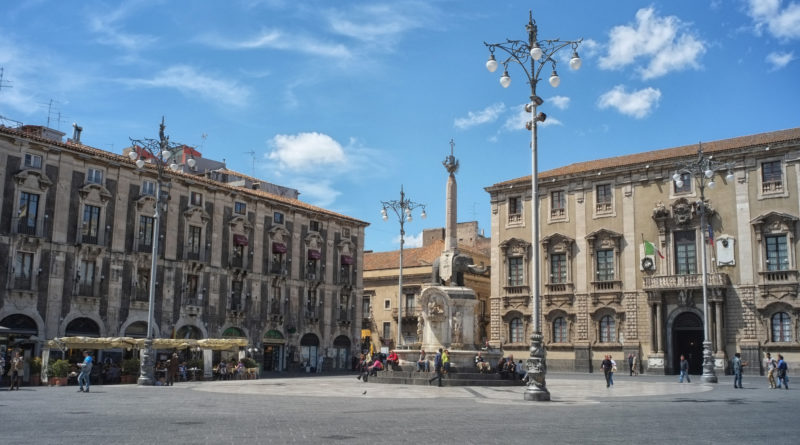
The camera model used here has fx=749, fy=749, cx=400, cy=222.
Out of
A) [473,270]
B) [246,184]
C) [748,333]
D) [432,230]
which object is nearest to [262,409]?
[473,270]

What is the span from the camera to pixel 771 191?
4519 cm

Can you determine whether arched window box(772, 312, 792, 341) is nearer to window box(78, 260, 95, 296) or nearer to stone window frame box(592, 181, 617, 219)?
stone window frame box(592, 181, 617, 219)

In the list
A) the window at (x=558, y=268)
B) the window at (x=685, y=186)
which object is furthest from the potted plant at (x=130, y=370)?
the window at (x=685, y=186)


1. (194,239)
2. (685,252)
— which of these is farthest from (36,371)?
(685,252)

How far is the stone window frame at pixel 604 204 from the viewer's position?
5088 centimetres

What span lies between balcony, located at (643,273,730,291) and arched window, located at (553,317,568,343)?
6.49 metres

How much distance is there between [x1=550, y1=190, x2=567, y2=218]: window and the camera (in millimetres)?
53156

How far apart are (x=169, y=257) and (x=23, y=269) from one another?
8948 millimetres

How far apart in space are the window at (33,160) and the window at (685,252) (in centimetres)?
3809

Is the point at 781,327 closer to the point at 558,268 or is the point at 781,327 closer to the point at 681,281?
the point at 681,281

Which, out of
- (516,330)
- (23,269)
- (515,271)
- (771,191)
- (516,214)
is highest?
(771,191)

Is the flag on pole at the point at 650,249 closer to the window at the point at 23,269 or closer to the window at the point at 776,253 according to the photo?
the window at the point at 776,253

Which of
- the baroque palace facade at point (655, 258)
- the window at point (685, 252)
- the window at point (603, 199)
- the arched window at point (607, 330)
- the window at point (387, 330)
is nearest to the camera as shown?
the baroque palace facade at point (655, 258)

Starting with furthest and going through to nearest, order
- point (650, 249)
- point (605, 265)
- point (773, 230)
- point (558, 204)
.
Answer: point (558, 204)
point (605, 265)
point (650, 249)
point (773, 230)
